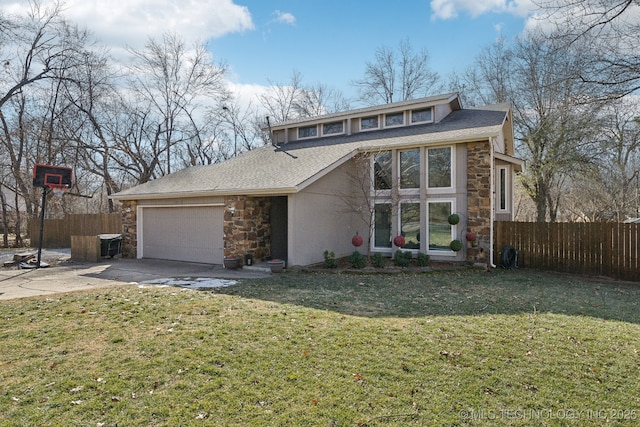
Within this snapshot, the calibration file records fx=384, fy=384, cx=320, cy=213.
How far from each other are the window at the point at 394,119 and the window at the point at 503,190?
143 inches

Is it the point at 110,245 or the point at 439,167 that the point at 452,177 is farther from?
the point at 110,245

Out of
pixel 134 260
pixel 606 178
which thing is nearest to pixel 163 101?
pixel 134 260

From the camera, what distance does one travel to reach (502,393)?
10.5ft

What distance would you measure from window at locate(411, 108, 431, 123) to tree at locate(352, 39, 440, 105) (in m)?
13.6

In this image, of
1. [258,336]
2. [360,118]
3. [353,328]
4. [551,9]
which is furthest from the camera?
[360,118]

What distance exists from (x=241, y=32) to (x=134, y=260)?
9.15 meters

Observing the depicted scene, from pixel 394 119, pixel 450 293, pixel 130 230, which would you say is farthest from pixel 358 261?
pixel 130 230

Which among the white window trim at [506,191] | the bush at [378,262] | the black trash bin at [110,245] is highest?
the white window trim at [506,191]

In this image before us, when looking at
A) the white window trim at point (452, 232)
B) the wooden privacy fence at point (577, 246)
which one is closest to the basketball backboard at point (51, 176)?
the white window trim at point (452, 232)

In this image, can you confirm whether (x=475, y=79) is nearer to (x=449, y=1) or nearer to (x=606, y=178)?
(x=606, y=178)

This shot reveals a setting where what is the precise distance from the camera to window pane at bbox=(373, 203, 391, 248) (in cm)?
1151

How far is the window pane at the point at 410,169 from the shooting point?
11062 mm

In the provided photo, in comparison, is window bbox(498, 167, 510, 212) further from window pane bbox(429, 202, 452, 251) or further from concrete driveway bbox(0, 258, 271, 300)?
concrete driveway bbox(0, 258, 271, 300)

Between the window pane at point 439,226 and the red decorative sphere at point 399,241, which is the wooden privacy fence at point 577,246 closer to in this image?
the window pane at point 439,226
